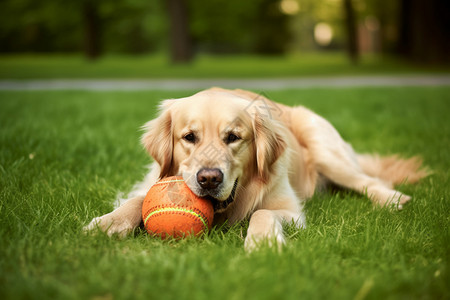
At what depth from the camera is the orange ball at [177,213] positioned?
106 inches

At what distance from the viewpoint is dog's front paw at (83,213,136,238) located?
272cm

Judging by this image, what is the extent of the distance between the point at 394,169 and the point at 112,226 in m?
3.00

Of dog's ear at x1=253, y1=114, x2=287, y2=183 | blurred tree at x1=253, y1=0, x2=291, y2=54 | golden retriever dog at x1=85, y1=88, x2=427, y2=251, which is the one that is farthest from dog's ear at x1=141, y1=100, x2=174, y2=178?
blurred tree at x1=253, y1=0, x2=291, y2=54

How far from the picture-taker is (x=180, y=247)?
258 cm

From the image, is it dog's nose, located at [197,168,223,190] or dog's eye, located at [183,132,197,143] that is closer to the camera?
dog's nose, located at [197,168,223,190]

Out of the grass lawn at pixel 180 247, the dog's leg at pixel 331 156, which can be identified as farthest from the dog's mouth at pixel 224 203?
the dog's leg at pixel 331 156

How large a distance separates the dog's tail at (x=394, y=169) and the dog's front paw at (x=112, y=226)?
2.70m

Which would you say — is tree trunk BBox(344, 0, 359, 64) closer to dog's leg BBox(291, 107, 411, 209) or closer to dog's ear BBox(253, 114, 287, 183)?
dog's leg BBox(291, 107, 411, 209)

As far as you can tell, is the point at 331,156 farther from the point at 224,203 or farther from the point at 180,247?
the point at 180,247

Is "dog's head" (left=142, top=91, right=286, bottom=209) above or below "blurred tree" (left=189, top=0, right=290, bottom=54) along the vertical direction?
below

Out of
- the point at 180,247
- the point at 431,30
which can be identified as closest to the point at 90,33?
the point at 431,30

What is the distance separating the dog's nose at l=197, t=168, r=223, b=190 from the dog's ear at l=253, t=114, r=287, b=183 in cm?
54

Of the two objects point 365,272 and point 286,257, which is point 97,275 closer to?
point 286,257

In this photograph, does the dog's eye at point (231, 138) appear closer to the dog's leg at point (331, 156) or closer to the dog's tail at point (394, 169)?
the dog's leg at point (331, 156)
